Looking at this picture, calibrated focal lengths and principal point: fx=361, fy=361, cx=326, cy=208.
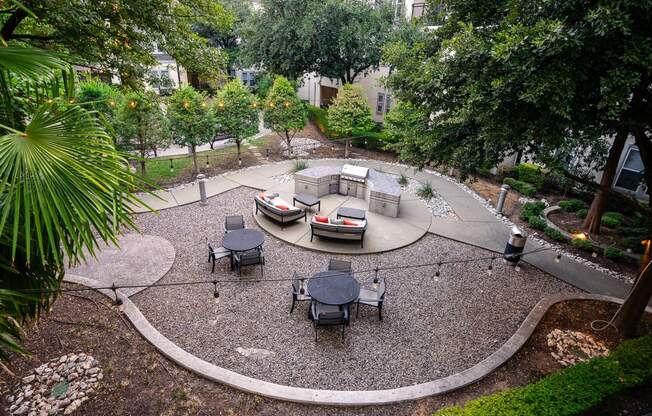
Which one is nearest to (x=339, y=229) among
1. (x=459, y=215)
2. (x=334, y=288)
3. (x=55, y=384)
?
(x=334, y=288)

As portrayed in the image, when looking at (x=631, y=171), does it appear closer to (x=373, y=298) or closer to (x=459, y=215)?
(x=459, y=215)

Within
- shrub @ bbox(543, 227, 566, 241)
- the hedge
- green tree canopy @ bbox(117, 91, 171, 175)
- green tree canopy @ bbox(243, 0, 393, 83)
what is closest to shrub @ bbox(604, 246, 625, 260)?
shrub @ bbox(543, 227, 566, 241)

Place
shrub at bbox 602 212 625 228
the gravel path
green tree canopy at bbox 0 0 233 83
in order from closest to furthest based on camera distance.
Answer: green tree canopy at bbox 0 0 233 83 → the gravel path → shrub at bbox 602 212 625 228

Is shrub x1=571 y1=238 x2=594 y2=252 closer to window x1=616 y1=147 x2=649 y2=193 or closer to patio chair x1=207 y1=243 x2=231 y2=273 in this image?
window x1=616 y1=147 x2=649 y2=193

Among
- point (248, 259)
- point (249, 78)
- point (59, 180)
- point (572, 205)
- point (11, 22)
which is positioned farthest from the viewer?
point (249, 78)

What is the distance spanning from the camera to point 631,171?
1598 centimetres

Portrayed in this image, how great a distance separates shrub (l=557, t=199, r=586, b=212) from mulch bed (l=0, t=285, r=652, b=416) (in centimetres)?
700

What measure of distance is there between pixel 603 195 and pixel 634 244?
6.19ft

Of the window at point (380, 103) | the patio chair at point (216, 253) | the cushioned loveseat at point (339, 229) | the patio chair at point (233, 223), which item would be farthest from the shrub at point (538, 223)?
the window at point (380, 103)

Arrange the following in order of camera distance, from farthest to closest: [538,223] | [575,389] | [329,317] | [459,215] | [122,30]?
[459,215] < [538,223] < [122,30] < [329,317] < [575,389]

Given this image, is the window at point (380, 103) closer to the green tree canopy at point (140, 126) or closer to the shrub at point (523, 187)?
the shrub at point (523, 187)

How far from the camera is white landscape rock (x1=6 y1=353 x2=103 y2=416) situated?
6.30m

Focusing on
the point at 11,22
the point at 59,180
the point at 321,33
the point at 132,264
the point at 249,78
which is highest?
the point at 321,33

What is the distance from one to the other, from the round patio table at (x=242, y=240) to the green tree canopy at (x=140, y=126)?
23.5 ft
